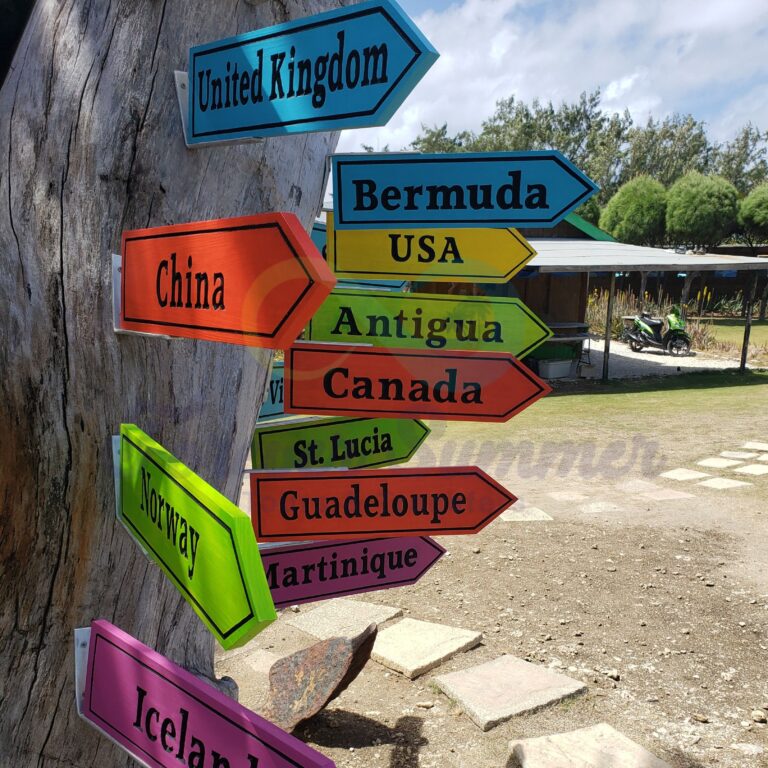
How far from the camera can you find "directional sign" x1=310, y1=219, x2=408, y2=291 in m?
2.20

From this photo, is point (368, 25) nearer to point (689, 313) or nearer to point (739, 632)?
point (739, 632)

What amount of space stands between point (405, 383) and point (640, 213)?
3011 centimetres

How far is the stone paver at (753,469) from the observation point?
25.0 ft

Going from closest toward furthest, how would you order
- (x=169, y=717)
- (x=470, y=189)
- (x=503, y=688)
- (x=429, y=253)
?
(x=169, y=717), (x=470, y=189), (x=429, y=253), (x=503, y=688)

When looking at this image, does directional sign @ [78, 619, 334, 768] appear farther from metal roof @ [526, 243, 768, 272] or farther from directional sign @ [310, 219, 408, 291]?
metal roof @ [526, 243, 768, 272]

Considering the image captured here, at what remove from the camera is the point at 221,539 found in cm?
88

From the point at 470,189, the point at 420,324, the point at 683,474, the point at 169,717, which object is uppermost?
the point at 470,189

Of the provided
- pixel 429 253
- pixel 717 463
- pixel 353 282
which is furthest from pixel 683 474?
pixel 429 253

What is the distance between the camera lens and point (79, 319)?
1331 millimetres

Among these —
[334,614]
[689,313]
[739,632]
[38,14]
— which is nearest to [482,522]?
[38,14]

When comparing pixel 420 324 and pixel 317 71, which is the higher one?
pixel 317 71

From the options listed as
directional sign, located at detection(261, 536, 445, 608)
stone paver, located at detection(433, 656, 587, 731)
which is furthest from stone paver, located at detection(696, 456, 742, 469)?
directional sign, located at detection(261, 536, 445, 608)

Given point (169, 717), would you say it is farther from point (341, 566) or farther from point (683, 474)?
point (683, 474)

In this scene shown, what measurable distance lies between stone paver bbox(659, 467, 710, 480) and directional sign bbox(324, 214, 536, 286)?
20.8 feet
